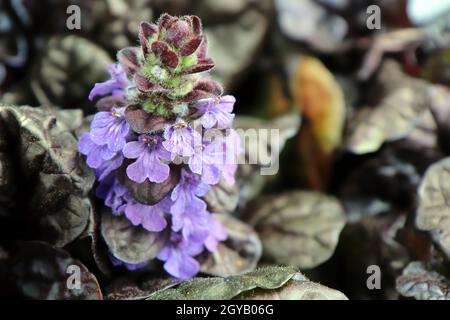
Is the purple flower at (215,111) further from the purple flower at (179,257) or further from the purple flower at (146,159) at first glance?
the purple flower at (179,257)

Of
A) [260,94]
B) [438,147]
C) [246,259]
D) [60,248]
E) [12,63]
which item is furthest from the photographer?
[260,94]

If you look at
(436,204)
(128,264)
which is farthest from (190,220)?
(436,204)

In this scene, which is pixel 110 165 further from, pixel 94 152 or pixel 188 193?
pixel 188 193

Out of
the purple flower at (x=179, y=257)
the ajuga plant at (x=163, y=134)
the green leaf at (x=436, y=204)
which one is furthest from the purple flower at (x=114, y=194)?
the green leaf at (x=436, y=204)

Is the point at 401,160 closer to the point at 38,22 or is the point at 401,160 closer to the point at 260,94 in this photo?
the point at 260,94

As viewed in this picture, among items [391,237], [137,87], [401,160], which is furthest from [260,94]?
[137,87]

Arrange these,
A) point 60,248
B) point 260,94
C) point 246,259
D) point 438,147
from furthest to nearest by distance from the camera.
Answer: point 260,94 < point 438,147 < point 246,259 < point 60,248
